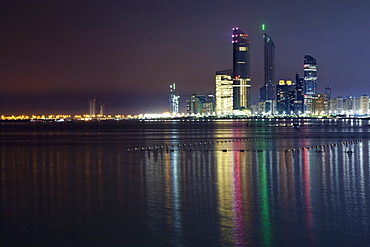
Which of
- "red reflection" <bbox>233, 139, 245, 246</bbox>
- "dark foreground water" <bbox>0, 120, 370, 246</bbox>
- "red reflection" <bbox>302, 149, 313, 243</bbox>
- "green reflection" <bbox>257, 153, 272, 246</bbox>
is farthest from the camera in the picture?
"red reflection" <bbox>302, 149, 313, 243</bbox>

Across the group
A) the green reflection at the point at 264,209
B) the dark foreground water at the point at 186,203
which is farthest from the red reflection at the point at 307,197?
the green reflection at the point at 264,209

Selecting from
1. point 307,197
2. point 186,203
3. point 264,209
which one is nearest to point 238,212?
point 264,209

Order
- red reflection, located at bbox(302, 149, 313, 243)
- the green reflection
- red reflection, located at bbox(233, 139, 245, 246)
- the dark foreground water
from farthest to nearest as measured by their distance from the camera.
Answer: red reflection, located at bbox(302, 149, 313, 243), the dark foreground water, the green reflection, red reflection, located at bbox(233, 139, 245, 246)

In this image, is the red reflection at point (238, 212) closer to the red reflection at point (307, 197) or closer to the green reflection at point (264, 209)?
the green reflection at point (264, 209)

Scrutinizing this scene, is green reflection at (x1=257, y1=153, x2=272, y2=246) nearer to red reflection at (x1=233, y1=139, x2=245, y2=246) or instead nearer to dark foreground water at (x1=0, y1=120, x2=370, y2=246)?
dark foreground water at (x1=0, y1=120, x2=370, y2=246)

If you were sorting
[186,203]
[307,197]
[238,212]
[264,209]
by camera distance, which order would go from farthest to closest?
[307,197] < [186,203] < [264,209] < [238,212]

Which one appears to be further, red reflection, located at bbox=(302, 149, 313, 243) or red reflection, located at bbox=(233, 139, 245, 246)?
red reflection, located at bbox=(302, 149, 313, 243)

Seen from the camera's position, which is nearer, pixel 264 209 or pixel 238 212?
pixel 238 212

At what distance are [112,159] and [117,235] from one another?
28247 millimetres

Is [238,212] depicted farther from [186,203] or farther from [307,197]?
[307,197]

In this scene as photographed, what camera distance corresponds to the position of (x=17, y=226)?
1997 cm

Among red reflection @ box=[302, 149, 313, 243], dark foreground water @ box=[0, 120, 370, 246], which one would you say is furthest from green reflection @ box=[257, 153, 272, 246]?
red reflection @ box=[302, 149, 313, 243]

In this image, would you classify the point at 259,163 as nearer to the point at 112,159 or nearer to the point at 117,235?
the point at 112,159

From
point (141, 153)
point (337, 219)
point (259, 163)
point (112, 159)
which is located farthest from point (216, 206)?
point (141, 153)
